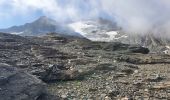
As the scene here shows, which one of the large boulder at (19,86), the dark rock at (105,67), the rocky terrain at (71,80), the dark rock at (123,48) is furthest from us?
the dark rock at (123,48)

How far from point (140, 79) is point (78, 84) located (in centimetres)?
415

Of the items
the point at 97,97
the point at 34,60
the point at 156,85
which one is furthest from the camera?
the point at 34,60

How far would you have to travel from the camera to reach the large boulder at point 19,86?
19828 mm

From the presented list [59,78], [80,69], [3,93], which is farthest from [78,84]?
[3,93]

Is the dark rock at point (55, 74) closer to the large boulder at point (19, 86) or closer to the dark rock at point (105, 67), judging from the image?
the dark rock at point (105, 67)

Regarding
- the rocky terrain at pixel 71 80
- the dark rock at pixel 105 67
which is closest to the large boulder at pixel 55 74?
the rocky terrain at pixel 71 80

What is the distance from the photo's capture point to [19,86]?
20656 millimetres

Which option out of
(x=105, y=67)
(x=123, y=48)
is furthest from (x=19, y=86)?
(x=123, y=48)

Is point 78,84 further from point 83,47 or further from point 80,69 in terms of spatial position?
point 83,47

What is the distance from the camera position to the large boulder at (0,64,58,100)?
1983 centimetres

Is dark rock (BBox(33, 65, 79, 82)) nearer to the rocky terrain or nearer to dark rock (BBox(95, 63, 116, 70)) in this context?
the rocky terrain

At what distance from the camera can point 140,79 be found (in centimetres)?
2719

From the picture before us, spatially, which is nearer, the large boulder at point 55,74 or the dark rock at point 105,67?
the large boulder at point 55,74

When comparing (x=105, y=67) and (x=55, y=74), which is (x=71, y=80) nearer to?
(x=55, y=74)
